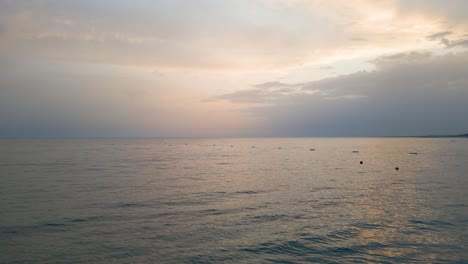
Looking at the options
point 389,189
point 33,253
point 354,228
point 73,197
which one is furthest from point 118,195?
point 389,189

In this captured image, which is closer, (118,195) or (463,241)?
(463,241)

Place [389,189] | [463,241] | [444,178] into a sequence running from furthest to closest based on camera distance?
[444,178], [389,189], [463,241]

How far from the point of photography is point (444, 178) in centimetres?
4944

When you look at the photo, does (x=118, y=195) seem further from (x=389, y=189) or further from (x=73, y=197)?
(x=389, y=189)

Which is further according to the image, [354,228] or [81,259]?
[354,228]

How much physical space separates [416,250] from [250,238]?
10064 mm

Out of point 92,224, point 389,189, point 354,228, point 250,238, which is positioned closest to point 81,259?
point 92,224

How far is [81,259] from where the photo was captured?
643 inches

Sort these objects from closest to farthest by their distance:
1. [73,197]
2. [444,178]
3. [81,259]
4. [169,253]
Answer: [81,259] → [169,253] → [73,197] → [444,178]

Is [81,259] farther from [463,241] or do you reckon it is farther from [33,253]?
[463,241]

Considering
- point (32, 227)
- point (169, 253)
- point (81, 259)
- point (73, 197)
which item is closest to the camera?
point (81, 259)

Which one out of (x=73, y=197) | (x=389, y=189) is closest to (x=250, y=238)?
(x=73, y=197)

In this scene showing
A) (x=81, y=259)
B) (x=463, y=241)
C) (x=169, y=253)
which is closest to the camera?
(x=81, y=259)

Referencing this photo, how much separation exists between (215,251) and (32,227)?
14.1 m
